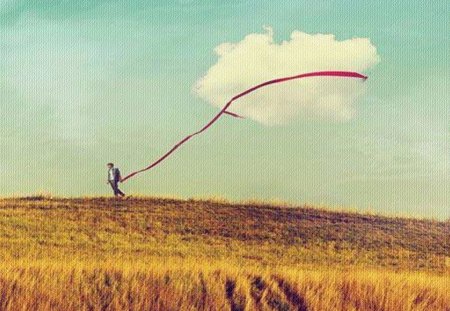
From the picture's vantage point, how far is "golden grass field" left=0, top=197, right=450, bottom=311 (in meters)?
6.12

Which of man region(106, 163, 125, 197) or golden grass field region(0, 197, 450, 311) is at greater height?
man region(106, 163, 125, 197)

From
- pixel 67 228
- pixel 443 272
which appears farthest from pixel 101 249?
pixel 443 272

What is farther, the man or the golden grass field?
the man

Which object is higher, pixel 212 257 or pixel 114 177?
pixel 114 177

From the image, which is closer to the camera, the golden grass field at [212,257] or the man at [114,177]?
the golden grass field at [212,257]

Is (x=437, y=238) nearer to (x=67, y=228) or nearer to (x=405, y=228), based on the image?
(x=405, y=228)

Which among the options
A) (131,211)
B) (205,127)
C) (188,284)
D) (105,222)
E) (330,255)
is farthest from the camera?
(131,211)

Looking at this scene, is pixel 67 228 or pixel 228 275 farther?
pixel 67 228

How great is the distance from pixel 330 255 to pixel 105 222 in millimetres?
4808

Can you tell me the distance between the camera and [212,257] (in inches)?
528

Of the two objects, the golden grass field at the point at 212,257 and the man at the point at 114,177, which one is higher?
the man at the point at 114,177

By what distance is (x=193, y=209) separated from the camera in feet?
59.4

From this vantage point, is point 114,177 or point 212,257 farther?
point 114,177

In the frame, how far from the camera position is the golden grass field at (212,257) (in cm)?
612
